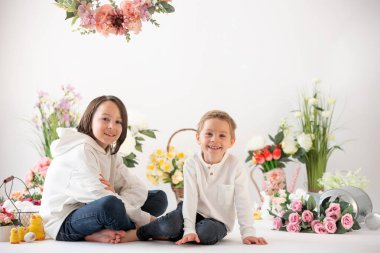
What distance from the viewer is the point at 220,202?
2.58 m

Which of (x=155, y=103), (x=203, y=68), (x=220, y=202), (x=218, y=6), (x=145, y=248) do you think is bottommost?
(x=145, y=248)

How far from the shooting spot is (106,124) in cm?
271

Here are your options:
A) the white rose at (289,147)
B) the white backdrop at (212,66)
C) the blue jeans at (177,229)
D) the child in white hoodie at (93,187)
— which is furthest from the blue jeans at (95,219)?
the white backdrop at (212,66)

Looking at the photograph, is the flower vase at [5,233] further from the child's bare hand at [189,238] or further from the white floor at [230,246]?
the child's bare hand at [189,238]

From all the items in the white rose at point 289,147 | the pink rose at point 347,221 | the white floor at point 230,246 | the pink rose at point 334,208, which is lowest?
the white floor at point 230,246

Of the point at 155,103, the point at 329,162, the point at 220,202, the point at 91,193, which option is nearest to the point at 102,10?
the point at 91,193

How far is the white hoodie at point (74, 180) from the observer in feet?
8.21

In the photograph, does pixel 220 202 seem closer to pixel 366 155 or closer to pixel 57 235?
pixel 57 235

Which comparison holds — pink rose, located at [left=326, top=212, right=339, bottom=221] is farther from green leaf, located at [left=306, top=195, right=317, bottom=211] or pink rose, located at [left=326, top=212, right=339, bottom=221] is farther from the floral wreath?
the floral wreath

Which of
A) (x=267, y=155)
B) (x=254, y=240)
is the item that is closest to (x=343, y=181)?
(x=267, y=155)

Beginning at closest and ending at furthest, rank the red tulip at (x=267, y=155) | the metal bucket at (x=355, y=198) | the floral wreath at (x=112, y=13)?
the floral wreath at (x=112, y=13) → the metal bucket at (x=355, y=198) → the red tulip at (x=267, y=155)

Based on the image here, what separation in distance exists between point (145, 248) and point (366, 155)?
273 cm

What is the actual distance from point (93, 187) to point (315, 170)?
214cm

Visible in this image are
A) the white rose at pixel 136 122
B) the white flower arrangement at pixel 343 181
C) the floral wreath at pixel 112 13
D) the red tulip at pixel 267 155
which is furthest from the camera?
the red tulip at pixel 267 155
